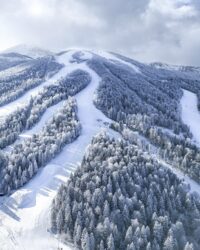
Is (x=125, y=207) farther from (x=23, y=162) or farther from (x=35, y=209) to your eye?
(x=23, y=162)

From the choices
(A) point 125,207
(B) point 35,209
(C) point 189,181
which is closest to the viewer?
(A) point 125,207

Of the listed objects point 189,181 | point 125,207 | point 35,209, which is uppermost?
point 125,207

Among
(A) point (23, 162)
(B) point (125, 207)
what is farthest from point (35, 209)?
(B) point (125, 207)

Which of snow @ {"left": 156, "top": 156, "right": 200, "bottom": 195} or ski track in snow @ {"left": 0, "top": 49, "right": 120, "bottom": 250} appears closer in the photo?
ski track in snow @ {"left": 0, "top": 49, "right": 120, "bottom": 250}

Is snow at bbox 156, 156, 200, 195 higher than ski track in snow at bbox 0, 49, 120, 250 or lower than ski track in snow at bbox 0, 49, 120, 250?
higher

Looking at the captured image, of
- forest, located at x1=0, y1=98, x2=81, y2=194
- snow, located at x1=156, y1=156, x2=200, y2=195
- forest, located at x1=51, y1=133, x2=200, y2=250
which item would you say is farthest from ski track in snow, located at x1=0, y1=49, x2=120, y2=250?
snow, located at x1=156, y1=156, x2=200, y2=195

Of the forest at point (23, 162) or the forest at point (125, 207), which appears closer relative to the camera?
the forest at point (125, 207)

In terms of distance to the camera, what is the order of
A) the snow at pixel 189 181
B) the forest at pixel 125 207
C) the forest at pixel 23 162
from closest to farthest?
the forest at pixel 125 207
the forest at pixel 23 162
the snow at pixel 189 181

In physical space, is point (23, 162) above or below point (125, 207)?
below

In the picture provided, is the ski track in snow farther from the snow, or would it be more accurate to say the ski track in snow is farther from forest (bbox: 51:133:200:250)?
the snow

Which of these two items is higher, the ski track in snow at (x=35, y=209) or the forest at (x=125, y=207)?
the forest at (x=125, y=207)

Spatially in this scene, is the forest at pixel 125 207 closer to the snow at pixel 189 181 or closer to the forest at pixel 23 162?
the snow at pixel 189 181

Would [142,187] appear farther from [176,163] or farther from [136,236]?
[176,163]

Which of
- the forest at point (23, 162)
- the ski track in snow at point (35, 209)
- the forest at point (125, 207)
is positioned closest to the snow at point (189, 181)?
→ the forest at point (125, 207)
